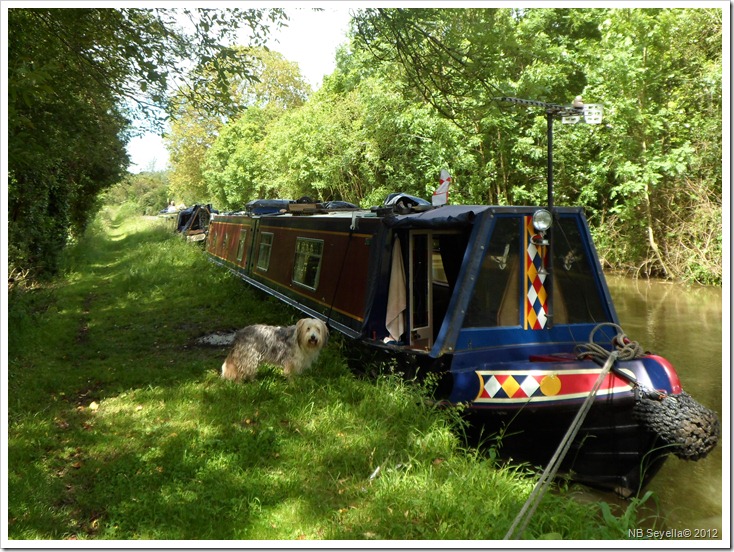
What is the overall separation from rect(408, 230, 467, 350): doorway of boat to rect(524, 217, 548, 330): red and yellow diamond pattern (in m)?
0.77

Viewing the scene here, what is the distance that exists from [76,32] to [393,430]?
18.9 feet

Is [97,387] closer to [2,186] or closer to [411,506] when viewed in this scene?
[2,186]

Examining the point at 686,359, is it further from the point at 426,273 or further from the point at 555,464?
the point at 555,464

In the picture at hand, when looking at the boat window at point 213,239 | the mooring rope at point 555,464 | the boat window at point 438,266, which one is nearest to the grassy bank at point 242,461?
the mooring rope at point 555,464

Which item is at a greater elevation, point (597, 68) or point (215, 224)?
point (597, 68)

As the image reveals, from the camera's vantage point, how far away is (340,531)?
3.43m

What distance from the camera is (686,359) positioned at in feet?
28.2

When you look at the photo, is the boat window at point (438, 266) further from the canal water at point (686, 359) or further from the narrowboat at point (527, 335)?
the canal water at point (686, 359)

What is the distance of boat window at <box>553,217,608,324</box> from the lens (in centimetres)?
512

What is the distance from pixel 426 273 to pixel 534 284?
3.81ft

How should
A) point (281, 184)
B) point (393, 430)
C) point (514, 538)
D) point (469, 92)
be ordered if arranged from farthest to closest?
point (281, 184)
point (469, 92)
point (393, 430)
point (514, 538)

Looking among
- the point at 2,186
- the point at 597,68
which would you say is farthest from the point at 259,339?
the point at 597,68

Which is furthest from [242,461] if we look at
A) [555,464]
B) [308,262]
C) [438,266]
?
[308,262]

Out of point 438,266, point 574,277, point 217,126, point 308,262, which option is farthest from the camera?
point 217,126
